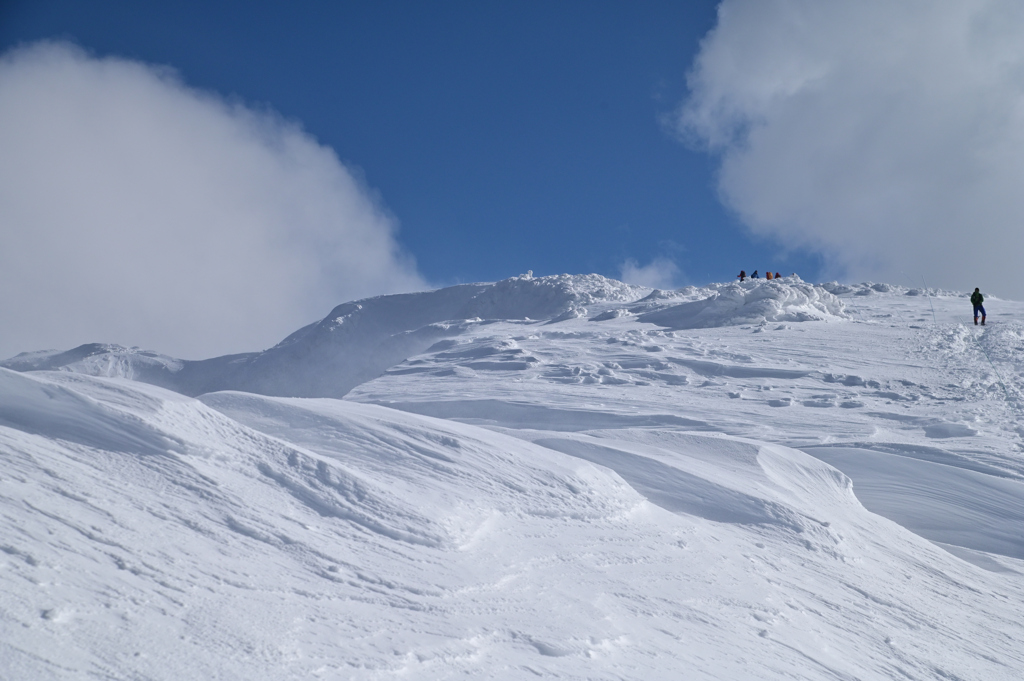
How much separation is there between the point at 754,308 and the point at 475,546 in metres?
15.9

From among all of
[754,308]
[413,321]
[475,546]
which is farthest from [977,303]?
[413,321]

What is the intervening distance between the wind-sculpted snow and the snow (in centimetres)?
882

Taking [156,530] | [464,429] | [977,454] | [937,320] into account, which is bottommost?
[156,530]

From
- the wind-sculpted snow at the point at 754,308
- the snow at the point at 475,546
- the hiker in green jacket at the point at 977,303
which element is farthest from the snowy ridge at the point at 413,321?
the snow at the point at 475,546

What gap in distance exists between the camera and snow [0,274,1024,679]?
2029 millimetres

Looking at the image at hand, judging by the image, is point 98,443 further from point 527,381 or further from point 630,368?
point 630,368

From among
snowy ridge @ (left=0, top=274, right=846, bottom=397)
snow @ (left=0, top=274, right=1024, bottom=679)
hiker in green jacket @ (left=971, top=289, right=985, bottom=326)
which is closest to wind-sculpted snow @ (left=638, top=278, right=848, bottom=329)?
snowy ridge @ (left=0, top=274, right=846, bottom=397)

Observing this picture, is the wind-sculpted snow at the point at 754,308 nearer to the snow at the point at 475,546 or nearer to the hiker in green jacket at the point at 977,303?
the hiker in green jacket at the point at 977,303

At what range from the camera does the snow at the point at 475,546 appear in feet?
6.66

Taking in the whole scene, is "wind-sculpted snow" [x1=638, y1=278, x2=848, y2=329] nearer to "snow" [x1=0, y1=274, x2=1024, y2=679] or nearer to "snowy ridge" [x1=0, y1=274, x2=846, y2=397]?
"snowy ridge" [x1=0, y1=274, x2=846, y2=397]

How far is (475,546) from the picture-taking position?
3.10 meters

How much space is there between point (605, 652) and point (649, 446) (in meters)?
3.86

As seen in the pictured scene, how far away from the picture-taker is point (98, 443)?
2.75 meters

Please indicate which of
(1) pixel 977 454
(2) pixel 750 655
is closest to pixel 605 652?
(2) pixel 750 655
